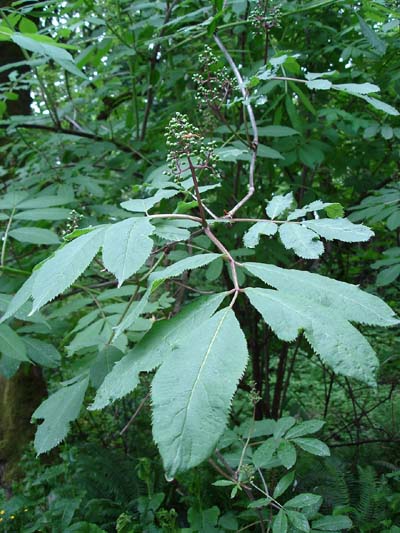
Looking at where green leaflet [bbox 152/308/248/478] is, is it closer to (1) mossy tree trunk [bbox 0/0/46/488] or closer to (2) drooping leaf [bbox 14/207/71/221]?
(2) drooping leaf [bbox 14/207/71/221]

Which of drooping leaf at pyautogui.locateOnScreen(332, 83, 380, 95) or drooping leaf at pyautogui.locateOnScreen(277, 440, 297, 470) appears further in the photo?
drooping leaf at pyautogui.locateOnScreen(277, 440, 297, 470)

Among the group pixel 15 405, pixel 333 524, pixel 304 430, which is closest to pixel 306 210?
pixel 304 430

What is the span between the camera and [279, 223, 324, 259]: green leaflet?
871 mm

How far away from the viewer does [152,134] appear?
2.51 metres

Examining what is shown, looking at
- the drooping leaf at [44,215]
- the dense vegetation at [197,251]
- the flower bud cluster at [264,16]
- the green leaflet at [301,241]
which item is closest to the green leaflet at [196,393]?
the dense vegetation at [197,251]

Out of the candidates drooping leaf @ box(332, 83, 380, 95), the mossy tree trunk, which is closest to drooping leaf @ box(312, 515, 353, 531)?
drooping leaf @ box(332, 83, 380, 95)

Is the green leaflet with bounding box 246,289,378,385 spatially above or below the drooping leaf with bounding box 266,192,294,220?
above

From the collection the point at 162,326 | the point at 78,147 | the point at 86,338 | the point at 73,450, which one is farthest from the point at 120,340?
the point at 73,450

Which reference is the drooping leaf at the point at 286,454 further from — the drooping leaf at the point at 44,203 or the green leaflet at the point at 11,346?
the drooping leaf at the point at 44,203

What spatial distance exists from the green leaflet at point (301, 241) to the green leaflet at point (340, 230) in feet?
0.04

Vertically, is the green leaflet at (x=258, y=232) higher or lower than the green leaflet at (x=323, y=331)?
lower

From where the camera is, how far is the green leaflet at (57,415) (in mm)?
944

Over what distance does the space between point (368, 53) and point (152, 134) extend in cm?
99

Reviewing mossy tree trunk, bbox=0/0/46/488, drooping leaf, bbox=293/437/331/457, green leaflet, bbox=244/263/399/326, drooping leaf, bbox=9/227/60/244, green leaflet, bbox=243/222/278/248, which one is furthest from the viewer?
mossy tree trunk, bbox=0/0/46/488
